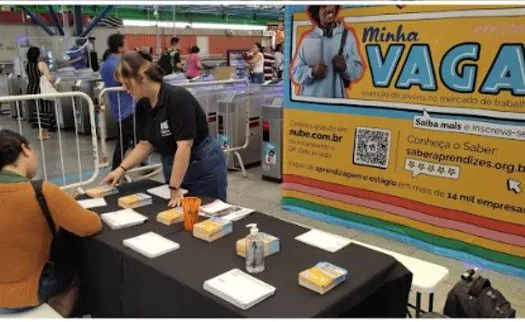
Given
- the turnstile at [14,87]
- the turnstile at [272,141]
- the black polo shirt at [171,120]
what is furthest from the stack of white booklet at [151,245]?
the turnstile at [14,87]

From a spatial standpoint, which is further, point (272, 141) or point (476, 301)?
point (272, 141)

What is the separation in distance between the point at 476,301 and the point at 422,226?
153 cm

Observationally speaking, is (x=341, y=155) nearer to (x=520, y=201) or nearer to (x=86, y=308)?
(x=520, y=201)

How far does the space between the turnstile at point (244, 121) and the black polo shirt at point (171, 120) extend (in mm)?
2582

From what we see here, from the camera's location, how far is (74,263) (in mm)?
2072

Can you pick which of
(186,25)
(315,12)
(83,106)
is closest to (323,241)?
(315,12)

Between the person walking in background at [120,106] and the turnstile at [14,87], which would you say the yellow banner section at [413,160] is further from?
the turnstile at [14,87]

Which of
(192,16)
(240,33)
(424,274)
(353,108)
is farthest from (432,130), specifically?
(240,33)

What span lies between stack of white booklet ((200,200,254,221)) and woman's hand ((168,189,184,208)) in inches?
5.5

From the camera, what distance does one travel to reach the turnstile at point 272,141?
15.7 feet

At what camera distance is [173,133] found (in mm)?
2348

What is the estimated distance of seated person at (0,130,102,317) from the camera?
1.69 meters

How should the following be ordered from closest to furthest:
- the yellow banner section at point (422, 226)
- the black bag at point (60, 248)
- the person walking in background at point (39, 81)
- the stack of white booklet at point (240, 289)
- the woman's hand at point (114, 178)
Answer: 1. the stack of white booklet at point (240, 289)
2. the black bag at point (60, 248)
3. the woman's hand at point (114, 178)
4. the yellow banner section at point (422, 226)
5. the person walking in background at point (39, 81)

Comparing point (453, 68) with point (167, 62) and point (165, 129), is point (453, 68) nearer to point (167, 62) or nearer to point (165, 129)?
point (165, 129)
